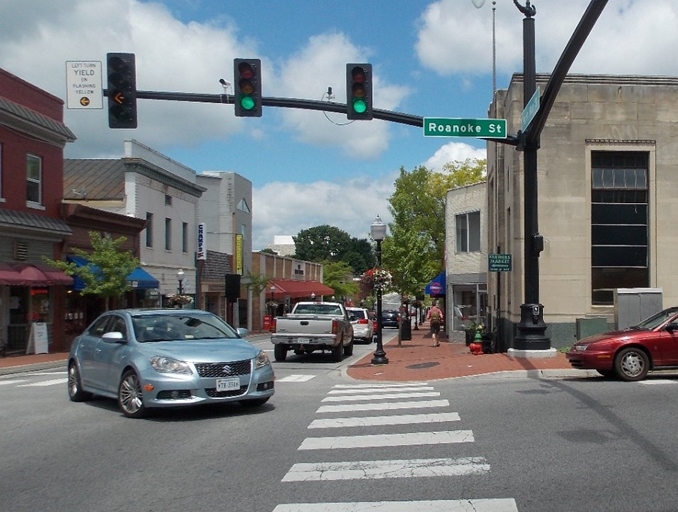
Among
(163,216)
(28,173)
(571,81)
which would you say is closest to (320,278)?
(163,216)

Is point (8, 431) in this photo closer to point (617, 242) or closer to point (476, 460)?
point (476, 460)

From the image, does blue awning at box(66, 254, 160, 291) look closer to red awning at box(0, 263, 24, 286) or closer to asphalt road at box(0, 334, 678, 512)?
red awning at box(0, 263, 24, 286)

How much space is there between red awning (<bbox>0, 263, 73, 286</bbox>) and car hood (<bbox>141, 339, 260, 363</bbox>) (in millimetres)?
15191

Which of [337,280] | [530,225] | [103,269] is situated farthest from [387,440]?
[337,280]

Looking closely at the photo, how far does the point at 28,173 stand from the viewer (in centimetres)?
2716

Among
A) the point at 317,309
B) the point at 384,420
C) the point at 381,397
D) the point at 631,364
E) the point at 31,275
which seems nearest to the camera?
the point at 384,420

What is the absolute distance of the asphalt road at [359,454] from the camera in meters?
6.58

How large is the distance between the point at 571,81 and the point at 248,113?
10.8 m

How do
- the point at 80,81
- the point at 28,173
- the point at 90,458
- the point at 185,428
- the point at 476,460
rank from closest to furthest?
the point at 476,460, the point at 90,458, the point at 185,428, the point at 80,81, the point at 28,173

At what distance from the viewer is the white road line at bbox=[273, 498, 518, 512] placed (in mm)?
6203

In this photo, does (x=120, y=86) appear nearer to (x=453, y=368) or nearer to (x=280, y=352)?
(x=453, y=368)

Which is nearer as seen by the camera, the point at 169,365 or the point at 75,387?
the point at 169,365

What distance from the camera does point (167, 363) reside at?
Answer: 33.9 ft

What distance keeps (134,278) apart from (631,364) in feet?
76.8
